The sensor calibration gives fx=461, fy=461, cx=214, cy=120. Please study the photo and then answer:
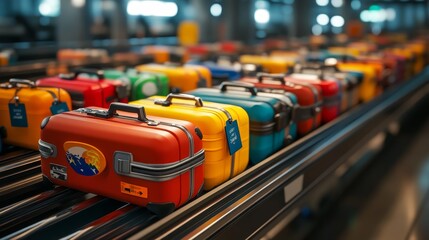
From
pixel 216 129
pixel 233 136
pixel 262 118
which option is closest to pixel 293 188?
pixel 262 118

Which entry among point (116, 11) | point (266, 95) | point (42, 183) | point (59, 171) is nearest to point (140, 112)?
point (59, 171)

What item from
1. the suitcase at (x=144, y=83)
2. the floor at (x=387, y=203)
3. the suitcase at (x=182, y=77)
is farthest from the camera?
the floor at (x=387, y=203)

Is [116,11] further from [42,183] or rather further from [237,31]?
[42,183]

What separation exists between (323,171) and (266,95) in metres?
0.59

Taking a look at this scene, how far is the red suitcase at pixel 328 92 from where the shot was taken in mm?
2930

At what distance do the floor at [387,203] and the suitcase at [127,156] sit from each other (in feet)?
9.27

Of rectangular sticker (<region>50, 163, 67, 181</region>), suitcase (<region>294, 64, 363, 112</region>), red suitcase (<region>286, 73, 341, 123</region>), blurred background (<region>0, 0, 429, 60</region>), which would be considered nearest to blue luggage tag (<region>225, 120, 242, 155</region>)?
rectangular sticker (<region>50, 163, 67, 181</region>)

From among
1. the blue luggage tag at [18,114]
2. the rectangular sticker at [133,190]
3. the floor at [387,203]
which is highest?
the blue luggage tag at [18,114]

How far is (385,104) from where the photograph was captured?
13.2ft

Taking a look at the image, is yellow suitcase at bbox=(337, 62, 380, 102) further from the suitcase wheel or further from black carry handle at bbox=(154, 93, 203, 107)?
the suitcase wheel

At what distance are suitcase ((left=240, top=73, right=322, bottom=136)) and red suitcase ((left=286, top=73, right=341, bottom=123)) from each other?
0.49 ft

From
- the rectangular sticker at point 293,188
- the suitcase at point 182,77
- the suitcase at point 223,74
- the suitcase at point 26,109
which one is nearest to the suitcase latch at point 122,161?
the suitcase at point 26,109

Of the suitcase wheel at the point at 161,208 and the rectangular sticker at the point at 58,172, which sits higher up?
the rectangular sticker at the point at 58,172

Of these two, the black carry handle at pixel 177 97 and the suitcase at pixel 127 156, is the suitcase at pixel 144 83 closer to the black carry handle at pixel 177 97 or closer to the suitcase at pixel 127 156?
the black carry handle at pixel 177 97
